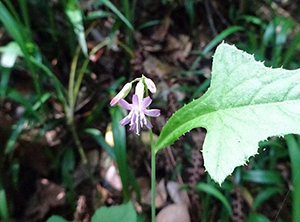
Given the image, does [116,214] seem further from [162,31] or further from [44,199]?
[162,31]

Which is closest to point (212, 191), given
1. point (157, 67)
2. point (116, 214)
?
point (116, 214)

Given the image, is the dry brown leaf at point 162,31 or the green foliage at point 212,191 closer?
the green foliage at point 212,191

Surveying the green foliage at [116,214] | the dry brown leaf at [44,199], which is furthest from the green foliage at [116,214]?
the dry brown leaf at [44,199]

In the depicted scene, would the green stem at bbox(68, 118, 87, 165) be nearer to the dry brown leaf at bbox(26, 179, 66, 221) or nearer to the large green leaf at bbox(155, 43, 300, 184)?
the dry brown leaf at bbox(26, 179, 66, 221)

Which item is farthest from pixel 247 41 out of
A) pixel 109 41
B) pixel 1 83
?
pixel 1 83

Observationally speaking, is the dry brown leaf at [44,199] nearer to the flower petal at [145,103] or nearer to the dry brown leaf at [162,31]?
the flower petal at [145,103]

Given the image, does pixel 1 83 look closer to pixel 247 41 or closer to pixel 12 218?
pixel 12 218
